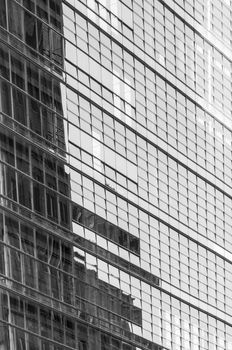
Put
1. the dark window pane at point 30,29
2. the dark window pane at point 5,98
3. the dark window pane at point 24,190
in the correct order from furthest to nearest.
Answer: the dark window pane at point 30,29 → the dark window pane at point 24,190 → the dark window pane at point 5,98

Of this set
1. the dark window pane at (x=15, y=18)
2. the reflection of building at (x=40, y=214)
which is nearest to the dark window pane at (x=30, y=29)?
the reflection of building at (x=40, y=214)

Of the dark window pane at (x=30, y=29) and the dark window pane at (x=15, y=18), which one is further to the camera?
the dark window pane at (x=30, y=29)

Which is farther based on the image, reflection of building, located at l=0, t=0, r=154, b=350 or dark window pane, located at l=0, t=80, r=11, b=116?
dark window pane, located at l=0, t=80, r=11, b=116

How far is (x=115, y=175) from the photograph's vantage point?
56562mm

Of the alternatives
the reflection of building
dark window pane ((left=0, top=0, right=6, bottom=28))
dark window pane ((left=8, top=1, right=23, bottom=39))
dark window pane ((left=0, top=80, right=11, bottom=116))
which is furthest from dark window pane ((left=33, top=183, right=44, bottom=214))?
dark window pane ((left=0, top=0, right=6, bottom=28))

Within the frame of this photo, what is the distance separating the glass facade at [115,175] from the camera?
47.9 metres

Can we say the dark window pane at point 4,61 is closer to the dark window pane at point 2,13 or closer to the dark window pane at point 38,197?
the dark window pane at point 2,13

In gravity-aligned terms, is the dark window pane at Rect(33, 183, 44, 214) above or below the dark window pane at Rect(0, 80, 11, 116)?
below

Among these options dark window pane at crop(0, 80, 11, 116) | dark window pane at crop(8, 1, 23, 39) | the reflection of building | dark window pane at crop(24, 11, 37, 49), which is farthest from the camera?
dark window pane at crop(24, 11, 37, 49)

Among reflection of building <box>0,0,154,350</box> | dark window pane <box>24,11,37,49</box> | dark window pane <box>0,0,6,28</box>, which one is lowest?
reflection of building <box>0,0,154,350</box>

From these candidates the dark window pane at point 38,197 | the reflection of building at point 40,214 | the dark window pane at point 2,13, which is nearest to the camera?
the reflection of building at point 40,214

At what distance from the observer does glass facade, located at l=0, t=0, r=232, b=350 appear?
47.9 m

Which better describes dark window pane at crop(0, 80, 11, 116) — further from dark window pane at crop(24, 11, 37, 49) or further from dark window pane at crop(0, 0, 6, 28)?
dark window pane at crop(24, 11, 37, 49)

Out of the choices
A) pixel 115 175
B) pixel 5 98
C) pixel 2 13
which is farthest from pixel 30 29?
pixel 115 175
